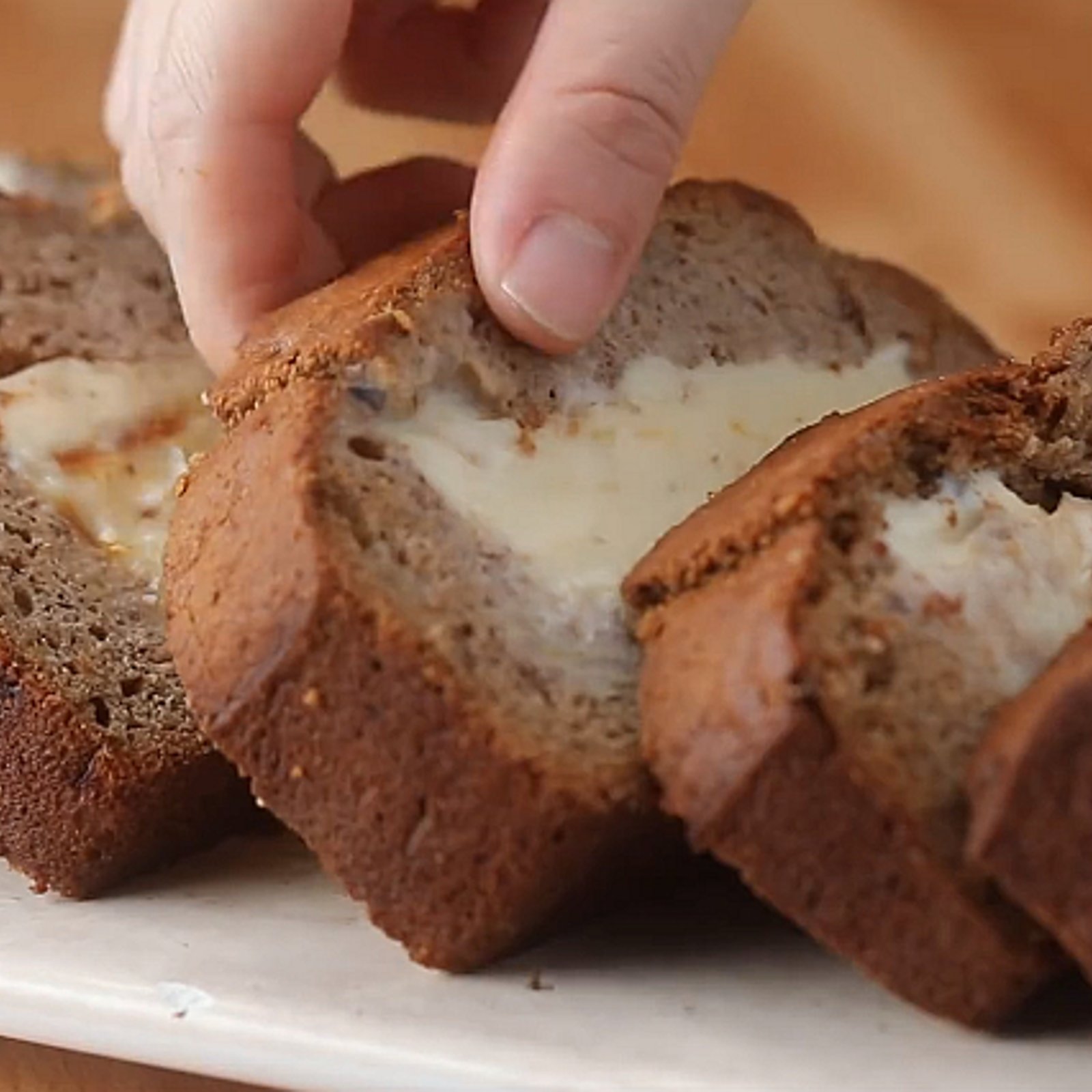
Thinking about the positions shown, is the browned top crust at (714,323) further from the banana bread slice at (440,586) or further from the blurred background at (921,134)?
the blurred background at (921,134)

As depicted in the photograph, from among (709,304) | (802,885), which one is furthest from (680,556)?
(709,304)

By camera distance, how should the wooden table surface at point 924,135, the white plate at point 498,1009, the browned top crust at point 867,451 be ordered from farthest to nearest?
the wooden table surface at point 924,135 → the browned top crust at point 867,451 → the white plate at point 498,1009

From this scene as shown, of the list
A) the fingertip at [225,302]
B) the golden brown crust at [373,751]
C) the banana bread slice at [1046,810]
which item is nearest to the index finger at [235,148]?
the fingertip at [225,302]

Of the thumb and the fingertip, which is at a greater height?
the thumb

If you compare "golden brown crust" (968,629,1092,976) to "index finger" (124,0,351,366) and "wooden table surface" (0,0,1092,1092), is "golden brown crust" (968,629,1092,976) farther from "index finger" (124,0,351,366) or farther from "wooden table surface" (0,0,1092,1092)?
"wooden table surface" (0,0,1092,1092)

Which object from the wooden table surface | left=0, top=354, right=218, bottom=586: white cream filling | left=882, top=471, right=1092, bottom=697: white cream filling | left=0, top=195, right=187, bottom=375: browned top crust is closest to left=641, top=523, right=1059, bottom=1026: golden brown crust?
left=882, top=471, right=1092, bottom=697: white cream filling

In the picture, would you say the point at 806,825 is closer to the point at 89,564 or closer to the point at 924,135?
the point at 89,564
